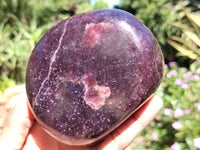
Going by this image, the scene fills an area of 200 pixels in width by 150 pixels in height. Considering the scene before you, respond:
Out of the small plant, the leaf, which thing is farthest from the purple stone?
the leaf

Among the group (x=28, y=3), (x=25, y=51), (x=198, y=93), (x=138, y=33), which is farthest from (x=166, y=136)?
(x=28, y=3)

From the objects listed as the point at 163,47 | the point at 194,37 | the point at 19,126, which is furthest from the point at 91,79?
the point at 163,47

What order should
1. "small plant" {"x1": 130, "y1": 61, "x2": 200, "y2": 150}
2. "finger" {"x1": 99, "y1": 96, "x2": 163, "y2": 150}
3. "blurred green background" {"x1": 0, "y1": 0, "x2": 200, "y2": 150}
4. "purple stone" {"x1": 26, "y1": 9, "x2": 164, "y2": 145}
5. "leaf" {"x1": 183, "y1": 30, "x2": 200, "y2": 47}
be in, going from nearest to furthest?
"purple stone" {"x1": 26, "y1": 9, "x2": 164, "y2": 145} < "finger" {"x1": 99, "y1": 96, "x2": 163, "y2": 150} < "small plant" {"x1": 130, "y1": 61, "x2": 200, "y2": 150} < "blurred green background" {"x1": 0, "y1": 0, "x2": 200, "y2": 150} < "leaf" {"x1": 183, "y1": 30, "x2": 200, "y2": 47}

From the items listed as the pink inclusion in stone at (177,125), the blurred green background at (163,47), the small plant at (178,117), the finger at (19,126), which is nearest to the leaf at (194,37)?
the blurred green background at (163,47)

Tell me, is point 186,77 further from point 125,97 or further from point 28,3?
point 28,3

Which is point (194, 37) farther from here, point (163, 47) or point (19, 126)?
point (19, 126)

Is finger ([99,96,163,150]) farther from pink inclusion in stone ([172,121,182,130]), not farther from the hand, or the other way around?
pink inclusion in stone ([172,121,182,130])

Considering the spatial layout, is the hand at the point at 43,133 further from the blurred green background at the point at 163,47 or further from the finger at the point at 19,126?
the blurred green background at the point at 163,47
